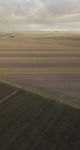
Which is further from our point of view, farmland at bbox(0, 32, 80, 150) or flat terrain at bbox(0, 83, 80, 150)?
farmland at bbox(0, 32, 80, 150)

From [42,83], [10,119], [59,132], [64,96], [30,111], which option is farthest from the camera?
[42,83]

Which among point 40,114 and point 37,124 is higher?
point 40,114

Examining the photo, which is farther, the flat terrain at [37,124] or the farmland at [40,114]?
the farmland at [40,114]

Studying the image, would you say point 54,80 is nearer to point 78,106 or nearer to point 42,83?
point 42,83

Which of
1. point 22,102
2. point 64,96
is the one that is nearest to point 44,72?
point 64,96

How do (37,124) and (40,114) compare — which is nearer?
(37,124)

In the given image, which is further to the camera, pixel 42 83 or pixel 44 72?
pixel 44 72

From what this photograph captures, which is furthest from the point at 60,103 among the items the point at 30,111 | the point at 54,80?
the point at 54,80

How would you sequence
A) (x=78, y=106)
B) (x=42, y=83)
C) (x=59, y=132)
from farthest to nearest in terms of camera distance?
(x=42, y=83)
(x=78, y=106)
(x=59, y=132)
